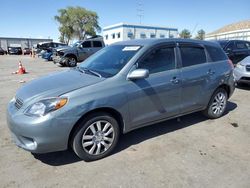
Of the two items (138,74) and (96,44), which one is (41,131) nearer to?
(138,74)

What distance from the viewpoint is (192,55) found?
14.7 ft

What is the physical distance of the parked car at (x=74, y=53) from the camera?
15.8 m

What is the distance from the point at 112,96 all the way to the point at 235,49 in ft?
32.7

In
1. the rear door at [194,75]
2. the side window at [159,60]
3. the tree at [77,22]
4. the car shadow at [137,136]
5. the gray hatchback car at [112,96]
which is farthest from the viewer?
the tree at [77,22]

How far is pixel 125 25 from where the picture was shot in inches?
1925

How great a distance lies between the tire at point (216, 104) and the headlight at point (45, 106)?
3224mm

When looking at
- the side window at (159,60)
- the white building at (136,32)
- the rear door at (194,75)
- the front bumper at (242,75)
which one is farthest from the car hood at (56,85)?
the white building at (136,32)

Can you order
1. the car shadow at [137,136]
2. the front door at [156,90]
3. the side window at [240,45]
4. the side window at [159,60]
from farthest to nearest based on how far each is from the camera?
1. the side window at [240,45]
2. the side window at [159,60]
3. the front door at [156,90]
4. the car shadow at [137,136]

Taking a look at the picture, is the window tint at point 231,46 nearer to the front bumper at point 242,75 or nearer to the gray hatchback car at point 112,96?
the front bumper at point 242,75

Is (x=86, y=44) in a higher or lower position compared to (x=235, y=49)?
higher

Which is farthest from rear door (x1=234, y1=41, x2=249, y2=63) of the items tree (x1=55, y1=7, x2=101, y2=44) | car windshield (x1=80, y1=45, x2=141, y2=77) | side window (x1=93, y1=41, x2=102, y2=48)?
tree (x1=55, y1=7, x2=101, y2=44)

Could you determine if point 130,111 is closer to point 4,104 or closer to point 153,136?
point 153,136

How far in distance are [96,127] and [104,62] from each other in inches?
50.4

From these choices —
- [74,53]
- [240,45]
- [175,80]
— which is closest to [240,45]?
[240,45]
